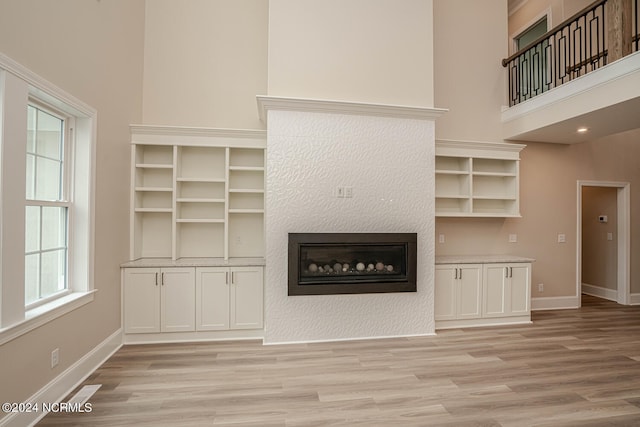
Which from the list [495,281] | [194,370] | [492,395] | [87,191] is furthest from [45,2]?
[495,281]

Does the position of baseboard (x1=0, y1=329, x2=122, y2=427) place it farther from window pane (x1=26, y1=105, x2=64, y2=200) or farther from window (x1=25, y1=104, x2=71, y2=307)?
window pane (x1=26, y1=105, x2=64, y2=200)

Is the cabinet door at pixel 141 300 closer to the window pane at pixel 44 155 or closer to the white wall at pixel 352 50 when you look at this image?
the window pane at pixel 44 155

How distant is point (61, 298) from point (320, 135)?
9.22ft

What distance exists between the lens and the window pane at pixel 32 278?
212 centimetres

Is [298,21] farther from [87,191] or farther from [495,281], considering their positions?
[495,281]

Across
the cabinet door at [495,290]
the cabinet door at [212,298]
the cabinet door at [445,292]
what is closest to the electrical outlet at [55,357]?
the cabinet door at [212,298]

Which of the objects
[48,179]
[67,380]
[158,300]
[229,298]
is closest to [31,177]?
[48,179]

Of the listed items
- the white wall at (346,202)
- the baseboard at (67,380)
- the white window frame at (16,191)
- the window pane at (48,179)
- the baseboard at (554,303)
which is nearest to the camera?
the white window frame at (16,191)

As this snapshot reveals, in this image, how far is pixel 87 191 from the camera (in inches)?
103

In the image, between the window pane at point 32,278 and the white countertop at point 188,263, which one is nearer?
the window pane at point 32,278

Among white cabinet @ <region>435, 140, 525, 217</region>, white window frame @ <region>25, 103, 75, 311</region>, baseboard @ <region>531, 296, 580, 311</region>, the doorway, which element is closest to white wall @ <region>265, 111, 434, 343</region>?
white cabinet @ <region>435, 140, 525, 217</region>

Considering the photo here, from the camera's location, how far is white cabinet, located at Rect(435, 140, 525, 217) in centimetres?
426

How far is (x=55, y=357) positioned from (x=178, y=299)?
3.92 feet

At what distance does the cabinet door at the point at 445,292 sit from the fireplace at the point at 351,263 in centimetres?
51
